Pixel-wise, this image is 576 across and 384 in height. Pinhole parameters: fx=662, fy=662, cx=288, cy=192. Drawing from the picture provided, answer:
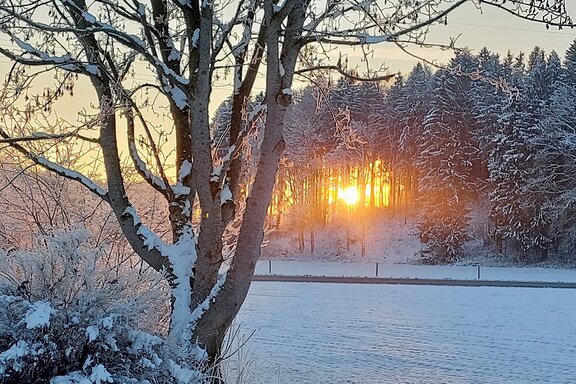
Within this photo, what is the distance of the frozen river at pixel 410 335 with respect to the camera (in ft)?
37.1

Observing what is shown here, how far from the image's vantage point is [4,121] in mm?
6520

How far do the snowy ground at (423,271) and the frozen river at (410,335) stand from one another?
7830 mm

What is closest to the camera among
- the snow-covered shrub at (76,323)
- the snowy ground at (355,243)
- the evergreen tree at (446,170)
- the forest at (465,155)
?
the snow-covered shrub at (76,323)

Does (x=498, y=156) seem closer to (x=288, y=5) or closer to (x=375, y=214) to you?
(x=375, y=214)

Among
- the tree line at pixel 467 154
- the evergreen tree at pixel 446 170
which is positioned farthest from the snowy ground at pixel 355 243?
the evergreen tree at pixel 446 170

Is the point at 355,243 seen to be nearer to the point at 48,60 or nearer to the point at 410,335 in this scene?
the point at 410,335

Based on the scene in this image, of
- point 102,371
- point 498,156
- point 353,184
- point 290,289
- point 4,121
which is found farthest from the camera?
point 353,184

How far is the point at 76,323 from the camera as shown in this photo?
326cm

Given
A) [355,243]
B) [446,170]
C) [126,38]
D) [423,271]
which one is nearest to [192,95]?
[126,38]

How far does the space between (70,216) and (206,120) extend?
286 cm

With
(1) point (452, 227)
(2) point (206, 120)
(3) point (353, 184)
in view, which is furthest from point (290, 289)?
(3) point (353, 184)

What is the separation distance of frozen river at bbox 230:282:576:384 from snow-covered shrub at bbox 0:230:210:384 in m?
1.59

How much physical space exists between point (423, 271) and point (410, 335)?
21186 millimetres

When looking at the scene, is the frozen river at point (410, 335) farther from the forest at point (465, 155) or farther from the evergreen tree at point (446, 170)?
the evergreen tree at point (446, 170)
